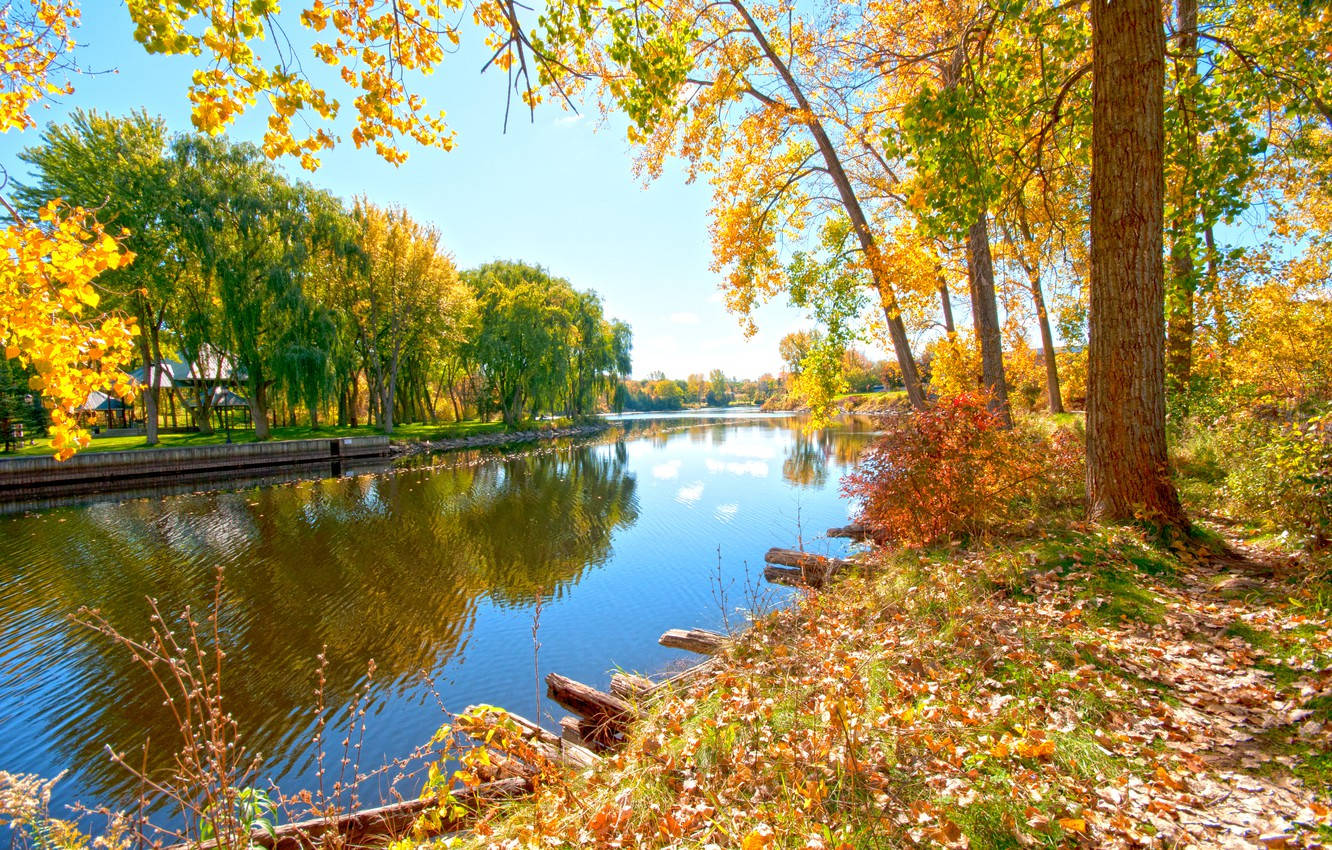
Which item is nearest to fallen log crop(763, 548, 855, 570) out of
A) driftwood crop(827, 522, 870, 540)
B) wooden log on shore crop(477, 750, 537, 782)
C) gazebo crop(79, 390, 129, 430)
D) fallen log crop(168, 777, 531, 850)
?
driftwood crop(827, 522, 870, 540)

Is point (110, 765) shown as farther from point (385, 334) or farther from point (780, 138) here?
point (385, 334)

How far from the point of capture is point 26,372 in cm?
2211

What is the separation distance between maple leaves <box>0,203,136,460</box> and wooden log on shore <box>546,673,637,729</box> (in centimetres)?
359

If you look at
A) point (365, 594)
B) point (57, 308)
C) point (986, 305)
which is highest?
point (986, 305)

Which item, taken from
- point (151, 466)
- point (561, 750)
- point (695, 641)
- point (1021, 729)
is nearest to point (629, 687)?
point (561, 750)

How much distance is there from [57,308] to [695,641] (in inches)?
209

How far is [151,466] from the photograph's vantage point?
1964cm

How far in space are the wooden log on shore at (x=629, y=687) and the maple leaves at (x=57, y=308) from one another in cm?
385

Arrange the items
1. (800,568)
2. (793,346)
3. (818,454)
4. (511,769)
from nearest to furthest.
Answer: (511,769), (800,568), (818,454), (793,346)

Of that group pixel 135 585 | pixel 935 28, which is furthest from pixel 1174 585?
pixel 135 585

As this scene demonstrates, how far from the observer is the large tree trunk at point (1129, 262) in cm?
432

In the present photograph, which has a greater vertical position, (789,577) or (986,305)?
(986,305)

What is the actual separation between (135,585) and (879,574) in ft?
37.8

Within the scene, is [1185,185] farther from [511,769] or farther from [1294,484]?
[511,769]
